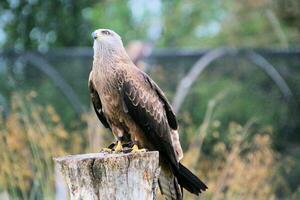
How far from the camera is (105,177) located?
4.98 metres

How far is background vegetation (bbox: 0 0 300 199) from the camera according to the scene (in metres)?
8.55

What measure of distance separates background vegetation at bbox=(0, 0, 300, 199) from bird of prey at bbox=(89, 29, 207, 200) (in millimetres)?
1855

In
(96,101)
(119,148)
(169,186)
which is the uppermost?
(96,101)

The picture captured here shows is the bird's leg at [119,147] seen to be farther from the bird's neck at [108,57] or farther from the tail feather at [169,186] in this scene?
Answer: the bird's neck at [108,57]

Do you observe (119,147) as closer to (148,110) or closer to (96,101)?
(148,110)

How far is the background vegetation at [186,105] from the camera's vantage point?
8.55 m

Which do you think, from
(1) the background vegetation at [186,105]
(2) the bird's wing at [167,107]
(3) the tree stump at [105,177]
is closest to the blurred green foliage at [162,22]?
(1) the background vegetation at [186,105]

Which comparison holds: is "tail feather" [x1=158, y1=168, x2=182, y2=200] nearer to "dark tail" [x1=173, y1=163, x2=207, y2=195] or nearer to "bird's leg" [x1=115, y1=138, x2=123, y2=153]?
"dark tail" [x1=173, y1=163, x2=207, y2=195]

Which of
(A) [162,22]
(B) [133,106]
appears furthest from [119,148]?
(A) [162,22]

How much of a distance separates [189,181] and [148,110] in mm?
690

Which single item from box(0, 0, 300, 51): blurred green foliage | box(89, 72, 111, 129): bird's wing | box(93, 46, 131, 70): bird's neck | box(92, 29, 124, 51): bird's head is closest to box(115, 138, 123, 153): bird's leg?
box(89, 72, 111, 129): bird's wing

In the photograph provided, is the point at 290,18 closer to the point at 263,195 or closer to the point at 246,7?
the point at 246,7

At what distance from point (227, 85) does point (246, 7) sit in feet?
15.1

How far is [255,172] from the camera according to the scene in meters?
8.45
